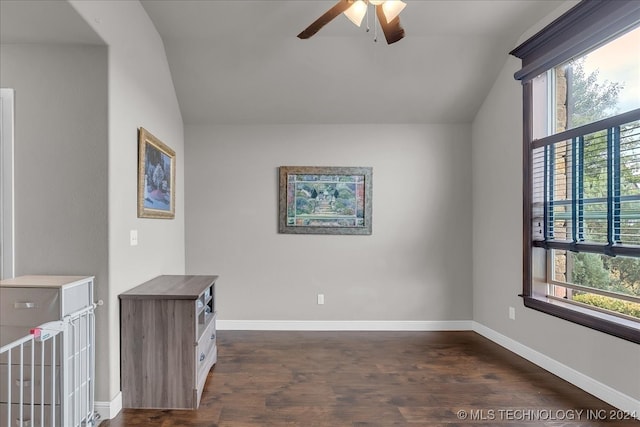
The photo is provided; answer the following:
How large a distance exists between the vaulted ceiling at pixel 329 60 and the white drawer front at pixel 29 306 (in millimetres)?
2345

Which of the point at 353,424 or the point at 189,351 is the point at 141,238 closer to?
the point at 189,351

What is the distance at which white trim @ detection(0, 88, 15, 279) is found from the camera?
2.22 metres

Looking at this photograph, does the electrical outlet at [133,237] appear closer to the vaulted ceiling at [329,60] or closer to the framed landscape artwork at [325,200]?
the framed landscape artwork at [325,200]

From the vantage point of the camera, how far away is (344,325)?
3977mm

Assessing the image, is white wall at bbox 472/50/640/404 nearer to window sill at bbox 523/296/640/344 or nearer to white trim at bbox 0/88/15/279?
window sill at bbox 523/296/640/344

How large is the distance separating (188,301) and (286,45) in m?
2.47

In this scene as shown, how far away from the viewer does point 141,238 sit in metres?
2.73

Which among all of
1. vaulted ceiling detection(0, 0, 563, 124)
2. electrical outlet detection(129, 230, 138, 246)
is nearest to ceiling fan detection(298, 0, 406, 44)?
vaulted ceiling detection(0, 0, 563, 124)

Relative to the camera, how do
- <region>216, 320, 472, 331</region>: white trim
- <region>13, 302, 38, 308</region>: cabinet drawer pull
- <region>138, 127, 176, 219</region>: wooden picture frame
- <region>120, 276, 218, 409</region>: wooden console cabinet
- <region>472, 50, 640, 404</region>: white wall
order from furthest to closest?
<region>216, 320, 472, 331</region>: white trim
<region>138, 127, 176, 219</region>: wooden picture frame
<region>472, 50, 640, 404</region>: white wall
<region>120, 276, 218, 409</region>: wooden console cabinet
<region>13, 302, 38, 308</region>: cabinet drawer pull

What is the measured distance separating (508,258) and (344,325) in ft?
6.30

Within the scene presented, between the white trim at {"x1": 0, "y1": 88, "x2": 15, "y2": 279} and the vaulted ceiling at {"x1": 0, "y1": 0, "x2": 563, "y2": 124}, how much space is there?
4.31ft

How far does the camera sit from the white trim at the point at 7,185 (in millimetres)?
2223

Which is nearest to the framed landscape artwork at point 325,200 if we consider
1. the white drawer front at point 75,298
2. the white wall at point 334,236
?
the white wall at point 334,236

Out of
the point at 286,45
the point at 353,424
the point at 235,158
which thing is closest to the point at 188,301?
the point at 353,424
